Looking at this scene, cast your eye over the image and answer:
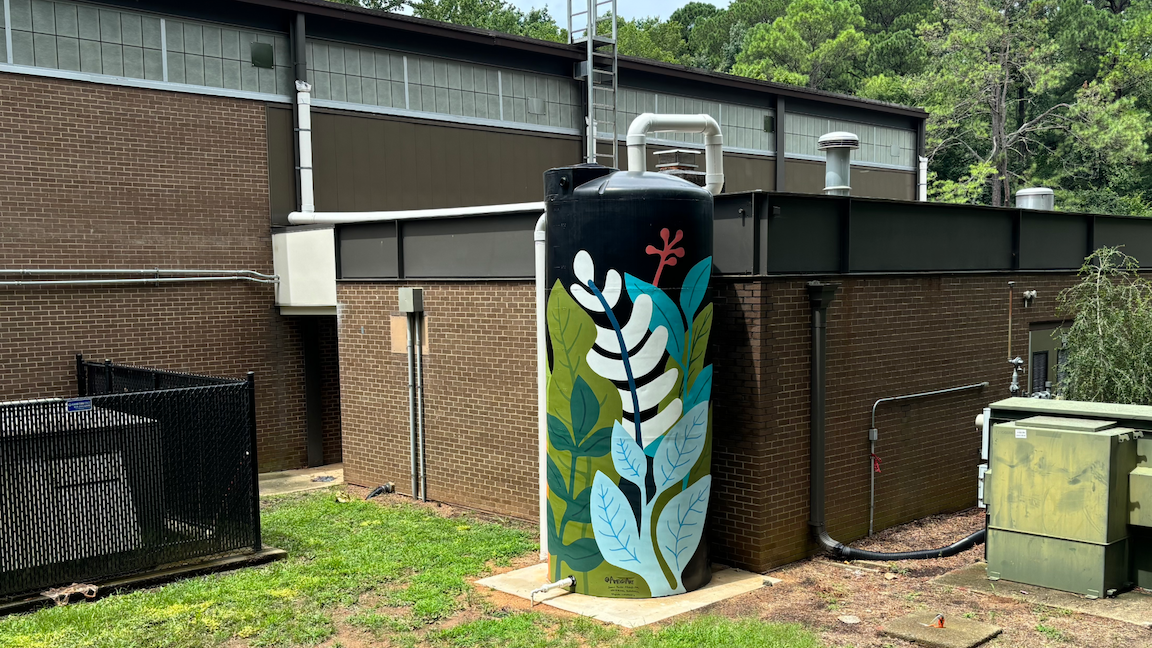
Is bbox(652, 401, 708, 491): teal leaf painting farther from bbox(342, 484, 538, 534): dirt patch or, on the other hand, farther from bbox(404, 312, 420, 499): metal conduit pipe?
bbox(404, 312, 420, 499): metal conduit pipe

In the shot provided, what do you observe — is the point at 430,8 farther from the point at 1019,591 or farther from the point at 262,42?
the point at 1019,591

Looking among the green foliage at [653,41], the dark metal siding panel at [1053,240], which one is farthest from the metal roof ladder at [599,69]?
the green foliage at [653,41]

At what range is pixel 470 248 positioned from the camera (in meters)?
13.3

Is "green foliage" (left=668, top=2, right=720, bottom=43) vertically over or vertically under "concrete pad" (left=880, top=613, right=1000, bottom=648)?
over

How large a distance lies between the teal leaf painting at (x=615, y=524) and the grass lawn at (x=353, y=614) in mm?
902

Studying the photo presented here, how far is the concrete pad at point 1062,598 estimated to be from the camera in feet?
29.0

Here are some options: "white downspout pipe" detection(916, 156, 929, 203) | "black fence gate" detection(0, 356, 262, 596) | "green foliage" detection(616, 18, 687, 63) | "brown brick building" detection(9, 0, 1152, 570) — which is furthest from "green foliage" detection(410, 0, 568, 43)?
"black fence gate" detection(0, 356, 262, 596)

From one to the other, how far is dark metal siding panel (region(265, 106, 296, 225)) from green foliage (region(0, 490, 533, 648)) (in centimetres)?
610

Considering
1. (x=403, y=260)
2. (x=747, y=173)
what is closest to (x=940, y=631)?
(x=403, y=260)

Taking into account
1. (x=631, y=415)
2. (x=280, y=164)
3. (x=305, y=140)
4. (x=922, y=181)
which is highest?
(x=922, y=181)

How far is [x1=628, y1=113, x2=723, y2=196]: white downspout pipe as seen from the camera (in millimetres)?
10117

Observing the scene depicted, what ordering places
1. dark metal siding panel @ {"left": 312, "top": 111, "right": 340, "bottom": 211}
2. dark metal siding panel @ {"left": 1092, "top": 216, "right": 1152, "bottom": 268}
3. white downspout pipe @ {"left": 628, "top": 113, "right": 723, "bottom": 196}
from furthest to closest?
dark metal siding panel @ {"left": 312, "top": 111, "right": 340, "bottom": 211}, dark metal siding panel @ {"left": 1092, "top": 216, "right": 1152, "bottom": 268}, white downspout pipe @ {"left": 628, "top": 113, "right": 723, "bottom": 196}

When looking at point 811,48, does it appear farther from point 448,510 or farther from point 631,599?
point 631,599

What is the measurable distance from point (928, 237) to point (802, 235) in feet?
8.66
